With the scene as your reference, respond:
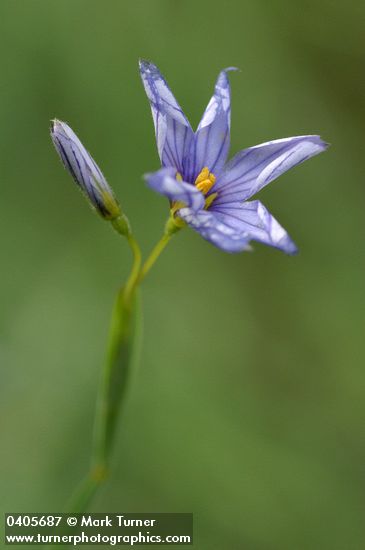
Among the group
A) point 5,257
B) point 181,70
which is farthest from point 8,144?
point 181,70

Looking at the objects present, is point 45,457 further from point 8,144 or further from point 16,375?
point 8,144

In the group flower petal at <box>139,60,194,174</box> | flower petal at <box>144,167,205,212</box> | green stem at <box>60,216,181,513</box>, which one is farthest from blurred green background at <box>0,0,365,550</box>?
flower petal at <box>144,167,205,212</box>

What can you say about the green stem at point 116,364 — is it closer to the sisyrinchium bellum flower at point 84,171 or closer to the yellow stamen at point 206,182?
the sisyrinchium bellum flower at point 84,171

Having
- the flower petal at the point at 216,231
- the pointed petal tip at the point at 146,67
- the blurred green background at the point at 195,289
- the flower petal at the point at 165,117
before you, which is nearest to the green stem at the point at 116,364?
the flower petal at the point at 216,231

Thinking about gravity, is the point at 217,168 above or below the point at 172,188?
above

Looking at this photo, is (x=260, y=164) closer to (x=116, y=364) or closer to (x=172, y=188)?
(x=172, y=188)

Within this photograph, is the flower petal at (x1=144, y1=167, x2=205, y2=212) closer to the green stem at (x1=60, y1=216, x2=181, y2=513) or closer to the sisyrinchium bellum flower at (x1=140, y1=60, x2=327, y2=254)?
the sisyrinchium bellum flower at (x1=140, y1=60, x2=327, y2=254)

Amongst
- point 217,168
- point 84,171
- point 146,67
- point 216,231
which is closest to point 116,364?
point 216,231
